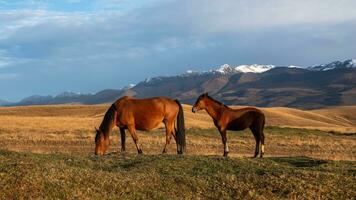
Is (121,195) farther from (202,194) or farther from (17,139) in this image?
(17,139)

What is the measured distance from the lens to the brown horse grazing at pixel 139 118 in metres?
20.3

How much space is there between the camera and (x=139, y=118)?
2066 cm

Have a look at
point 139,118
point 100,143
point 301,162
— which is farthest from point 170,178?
point 139,118

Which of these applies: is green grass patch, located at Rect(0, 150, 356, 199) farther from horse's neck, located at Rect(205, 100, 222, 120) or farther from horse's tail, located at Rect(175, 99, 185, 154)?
horse's neck, located at Rect(205, 100, 222, 120)

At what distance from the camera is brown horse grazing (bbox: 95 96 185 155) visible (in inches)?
798

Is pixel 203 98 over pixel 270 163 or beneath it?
over

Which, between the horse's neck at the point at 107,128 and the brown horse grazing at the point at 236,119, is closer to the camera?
the horse's neck at the point at 107,128

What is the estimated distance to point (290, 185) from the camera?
505 inches

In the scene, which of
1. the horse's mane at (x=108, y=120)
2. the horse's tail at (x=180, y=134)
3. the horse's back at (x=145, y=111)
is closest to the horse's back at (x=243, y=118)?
the horse's tail at (x=180, y=134)

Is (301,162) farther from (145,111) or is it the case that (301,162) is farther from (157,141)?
(157,141)

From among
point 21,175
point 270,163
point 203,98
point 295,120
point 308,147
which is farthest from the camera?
point 295,120

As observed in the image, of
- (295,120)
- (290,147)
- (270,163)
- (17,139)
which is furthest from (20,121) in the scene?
(295,120)

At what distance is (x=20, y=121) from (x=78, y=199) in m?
43.7

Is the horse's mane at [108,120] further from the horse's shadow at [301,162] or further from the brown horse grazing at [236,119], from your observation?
the horse's shadow at [301,162]
